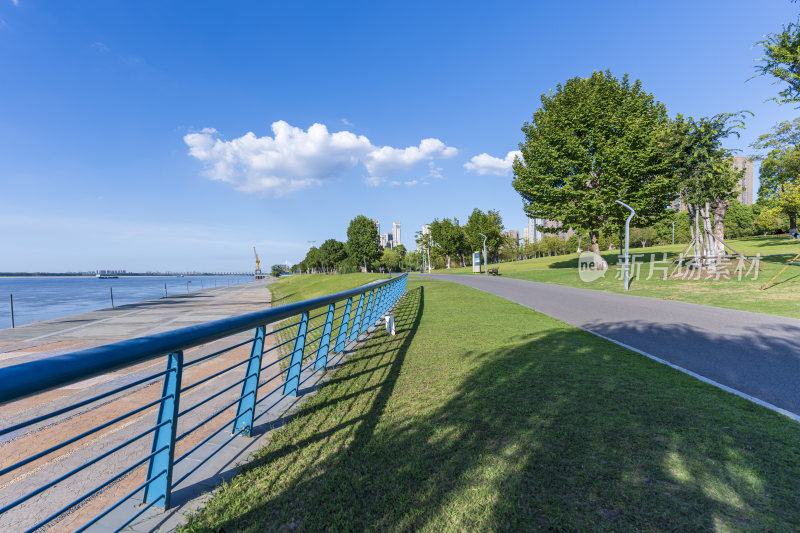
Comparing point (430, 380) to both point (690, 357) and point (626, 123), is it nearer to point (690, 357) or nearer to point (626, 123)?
point (690, 357)

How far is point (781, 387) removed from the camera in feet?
14.9

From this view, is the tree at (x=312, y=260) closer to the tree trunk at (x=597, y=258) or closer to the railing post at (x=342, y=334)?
the tree trunk at (x=597, y=258)

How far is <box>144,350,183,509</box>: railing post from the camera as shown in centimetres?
236

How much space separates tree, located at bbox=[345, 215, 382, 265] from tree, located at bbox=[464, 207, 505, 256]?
20.0 meters

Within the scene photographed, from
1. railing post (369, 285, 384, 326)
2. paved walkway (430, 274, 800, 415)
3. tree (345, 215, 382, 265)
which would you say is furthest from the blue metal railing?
tree (345, 215, 382, 265)

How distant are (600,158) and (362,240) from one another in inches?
2095

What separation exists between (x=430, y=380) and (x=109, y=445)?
3809 mm

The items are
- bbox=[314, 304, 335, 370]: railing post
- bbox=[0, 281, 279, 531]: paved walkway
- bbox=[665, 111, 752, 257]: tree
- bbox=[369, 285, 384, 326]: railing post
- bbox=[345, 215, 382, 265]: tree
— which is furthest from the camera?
bbox=[345, 215, 382, 265]: tree

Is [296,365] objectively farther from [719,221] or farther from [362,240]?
[362,240]

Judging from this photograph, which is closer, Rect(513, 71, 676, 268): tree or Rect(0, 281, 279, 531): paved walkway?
Rect(0, 281, 279, 531): paved walkway

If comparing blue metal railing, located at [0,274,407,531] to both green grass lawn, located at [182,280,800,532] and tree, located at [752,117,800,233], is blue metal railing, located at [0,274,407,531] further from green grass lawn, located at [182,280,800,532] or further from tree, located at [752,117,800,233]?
tree, located at [752,117,800,233]

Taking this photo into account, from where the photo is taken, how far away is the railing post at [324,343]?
18.0 feet

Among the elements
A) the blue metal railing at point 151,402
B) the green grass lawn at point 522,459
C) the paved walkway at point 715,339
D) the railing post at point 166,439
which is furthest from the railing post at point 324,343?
the paved walkway at point 715,339

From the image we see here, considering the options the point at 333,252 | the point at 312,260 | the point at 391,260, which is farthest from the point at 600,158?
the point at 312,260
